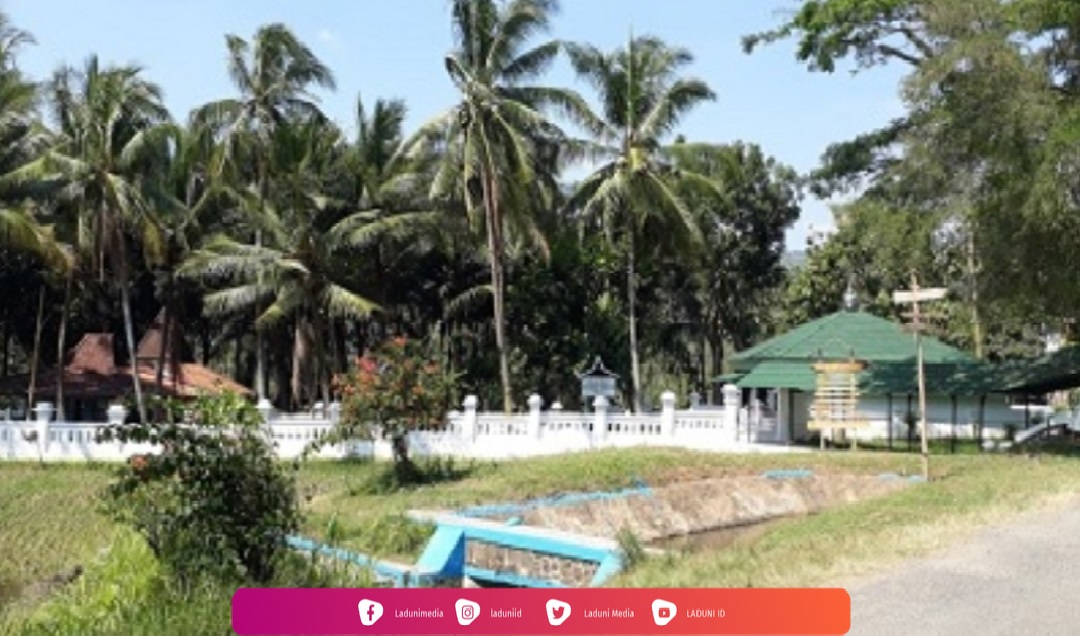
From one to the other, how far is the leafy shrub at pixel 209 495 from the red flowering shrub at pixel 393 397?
10176mm

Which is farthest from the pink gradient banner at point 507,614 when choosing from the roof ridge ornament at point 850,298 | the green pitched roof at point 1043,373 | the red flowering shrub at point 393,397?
the roof ridge ornament at point 850,298

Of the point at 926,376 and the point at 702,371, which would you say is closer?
the point at 926,376

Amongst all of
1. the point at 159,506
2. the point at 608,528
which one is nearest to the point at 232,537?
the point at 159,506

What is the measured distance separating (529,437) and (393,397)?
436cm

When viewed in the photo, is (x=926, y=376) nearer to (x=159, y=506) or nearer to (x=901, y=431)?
(x=901, y=431)

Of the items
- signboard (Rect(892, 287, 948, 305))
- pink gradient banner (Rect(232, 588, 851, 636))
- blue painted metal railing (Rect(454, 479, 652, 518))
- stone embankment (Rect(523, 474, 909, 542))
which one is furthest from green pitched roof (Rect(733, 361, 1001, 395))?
pink gradient banner (Rect(232, 588, 851, 636))

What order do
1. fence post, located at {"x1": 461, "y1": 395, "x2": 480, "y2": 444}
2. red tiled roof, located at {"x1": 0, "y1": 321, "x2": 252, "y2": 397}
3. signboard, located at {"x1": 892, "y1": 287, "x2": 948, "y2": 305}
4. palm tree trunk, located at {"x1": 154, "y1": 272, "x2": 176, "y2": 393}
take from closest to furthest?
signboard, located at {"x1": 892, "y1": 287, "x2": 948, "y2": 305} < fence post, located at {"x1": 461, "y1": 395, "x2": 480, "y2": 444} < palm tree trunk, located at {"x1": 154, "y1": 272, "x2": 176, "y2": 393} < red tiled roof, located at {"x1": 0, "y1": 321, "x2": 252, "y2": 397}

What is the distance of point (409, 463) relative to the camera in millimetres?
19156

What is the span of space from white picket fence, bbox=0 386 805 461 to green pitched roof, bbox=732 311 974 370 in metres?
2.68

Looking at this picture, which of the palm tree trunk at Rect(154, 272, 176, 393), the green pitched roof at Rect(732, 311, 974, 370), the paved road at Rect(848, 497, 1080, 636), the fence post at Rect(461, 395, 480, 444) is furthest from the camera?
the palm tree trunk at Rect(154, 272, 176, 393)

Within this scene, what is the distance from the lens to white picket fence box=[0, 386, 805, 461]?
22.0 m

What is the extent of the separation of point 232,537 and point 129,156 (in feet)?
67.3

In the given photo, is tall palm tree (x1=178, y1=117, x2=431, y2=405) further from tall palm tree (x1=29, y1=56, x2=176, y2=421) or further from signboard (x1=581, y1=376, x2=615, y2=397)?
signboard (x1=581, y1=376, x2=615, y2=397)

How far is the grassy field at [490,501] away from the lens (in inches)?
287
